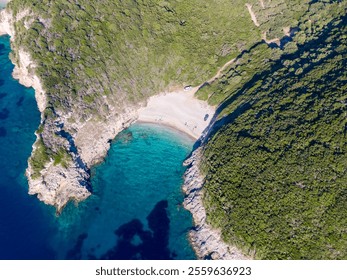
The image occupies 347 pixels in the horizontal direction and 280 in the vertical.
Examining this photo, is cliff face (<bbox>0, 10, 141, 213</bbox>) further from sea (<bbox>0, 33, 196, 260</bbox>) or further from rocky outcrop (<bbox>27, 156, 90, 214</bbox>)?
sea (<bbox>0, 33, 196, 260</bbox>)

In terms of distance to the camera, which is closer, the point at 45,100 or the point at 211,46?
the point at 45,100

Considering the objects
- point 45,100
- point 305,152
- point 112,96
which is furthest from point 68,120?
point 305,152

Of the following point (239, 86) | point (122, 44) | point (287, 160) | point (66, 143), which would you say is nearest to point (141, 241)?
point (66, 143)

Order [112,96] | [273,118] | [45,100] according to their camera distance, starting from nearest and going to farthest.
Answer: [273,118] → [45,100] → [112,96]

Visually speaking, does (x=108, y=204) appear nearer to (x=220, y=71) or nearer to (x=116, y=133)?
(x=116, y=133)

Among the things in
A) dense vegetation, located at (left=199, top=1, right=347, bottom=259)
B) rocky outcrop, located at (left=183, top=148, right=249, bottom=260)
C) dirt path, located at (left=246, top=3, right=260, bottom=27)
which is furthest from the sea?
dirt path, located at (left=246, top=3, right=260, bottom=27)
